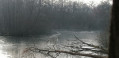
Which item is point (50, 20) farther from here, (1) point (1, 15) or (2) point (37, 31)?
(1) point (1, 15)

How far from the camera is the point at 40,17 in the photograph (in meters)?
35.4

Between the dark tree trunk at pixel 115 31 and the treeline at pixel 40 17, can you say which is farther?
the treeline at pixel 40 17

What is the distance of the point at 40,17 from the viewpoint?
35.4 metres

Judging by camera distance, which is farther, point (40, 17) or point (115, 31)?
point (40, 17)

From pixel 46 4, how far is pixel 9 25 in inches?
363

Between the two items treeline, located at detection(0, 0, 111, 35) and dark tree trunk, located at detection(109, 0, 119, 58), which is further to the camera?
treeline, located at detection(0, 0, 111, 35)

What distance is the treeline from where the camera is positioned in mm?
33812

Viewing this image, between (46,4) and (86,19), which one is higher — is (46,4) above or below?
above

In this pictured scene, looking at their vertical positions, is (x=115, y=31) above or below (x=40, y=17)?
above

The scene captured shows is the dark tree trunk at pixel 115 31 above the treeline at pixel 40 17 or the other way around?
above

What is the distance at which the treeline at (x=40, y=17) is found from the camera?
3381cm

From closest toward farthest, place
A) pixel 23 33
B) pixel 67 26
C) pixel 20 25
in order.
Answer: pixel 23 33, pixel 20 25, pixel 67 26

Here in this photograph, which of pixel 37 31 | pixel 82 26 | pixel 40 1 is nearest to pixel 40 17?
pixel 37 31

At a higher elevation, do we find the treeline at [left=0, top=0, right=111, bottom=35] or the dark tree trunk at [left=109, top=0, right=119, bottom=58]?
the dark tree trunk at [left=109, top=0, right=119, bottom=58]
